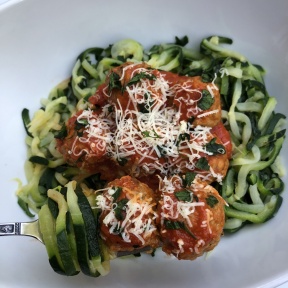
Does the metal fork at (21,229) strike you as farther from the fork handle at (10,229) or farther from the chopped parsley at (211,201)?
the chopped parsley at (211,201)

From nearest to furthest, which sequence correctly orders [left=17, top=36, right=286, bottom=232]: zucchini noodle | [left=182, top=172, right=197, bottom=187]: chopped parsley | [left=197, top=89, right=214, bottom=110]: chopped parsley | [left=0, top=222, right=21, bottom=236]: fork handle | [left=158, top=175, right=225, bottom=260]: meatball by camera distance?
[left=158, top=175, right=225, bottom=260]: meatball, [left=182, top=172, right=197, bottom=187]: chopped parsley, [left=0, top=222, right=21, bottom=236]: fork handle, [left=197, top=89, right=214, bottom=110]: chopped parsley, [left=17, top=36, right=286, bottom=232]: zucchini noodle

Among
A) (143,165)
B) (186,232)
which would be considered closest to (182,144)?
(143,165)

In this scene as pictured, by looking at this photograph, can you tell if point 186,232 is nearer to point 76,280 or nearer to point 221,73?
point 76,280

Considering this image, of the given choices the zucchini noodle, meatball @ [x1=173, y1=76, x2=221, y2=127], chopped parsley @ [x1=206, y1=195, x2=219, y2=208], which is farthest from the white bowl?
meatball @ [x1=173, y1=76, x2=221, y2=127]

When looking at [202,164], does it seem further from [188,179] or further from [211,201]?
[211,201]

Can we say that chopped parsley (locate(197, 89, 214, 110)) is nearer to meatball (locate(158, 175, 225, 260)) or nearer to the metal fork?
meatball (locate(158, 175, 225, 260))

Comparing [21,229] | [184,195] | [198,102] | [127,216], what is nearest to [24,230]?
[21,229]
